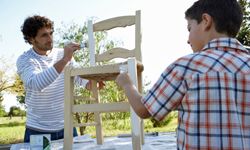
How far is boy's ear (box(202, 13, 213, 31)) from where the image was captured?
38.7 inches

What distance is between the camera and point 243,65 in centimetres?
94

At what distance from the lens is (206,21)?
38.9 inches

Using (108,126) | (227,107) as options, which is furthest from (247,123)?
(108,126)

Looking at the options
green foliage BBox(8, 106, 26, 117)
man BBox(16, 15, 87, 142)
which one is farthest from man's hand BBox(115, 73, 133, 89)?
green foliage BBox(8, 106, 26, 117)

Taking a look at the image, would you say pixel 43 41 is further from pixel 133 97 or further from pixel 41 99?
pixel 133 97

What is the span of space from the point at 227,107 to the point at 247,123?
8 centimetres

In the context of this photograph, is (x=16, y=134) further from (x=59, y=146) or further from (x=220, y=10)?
(x=220, y=10)

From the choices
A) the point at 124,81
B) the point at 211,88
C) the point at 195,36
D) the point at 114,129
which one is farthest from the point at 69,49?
the point at 114,129

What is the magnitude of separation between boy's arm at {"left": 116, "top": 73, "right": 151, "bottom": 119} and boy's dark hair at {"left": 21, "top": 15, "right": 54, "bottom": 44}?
1.44 m

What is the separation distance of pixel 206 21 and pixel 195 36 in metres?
0.05

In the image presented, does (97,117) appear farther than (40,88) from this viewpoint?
Yes

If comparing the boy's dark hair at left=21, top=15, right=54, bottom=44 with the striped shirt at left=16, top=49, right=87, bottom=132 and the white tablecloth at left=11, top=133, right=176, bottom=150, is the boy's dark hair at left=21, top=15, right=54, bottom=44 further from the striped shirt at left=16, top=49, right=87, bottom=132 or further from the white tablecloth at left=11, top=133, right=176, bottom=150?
the white tablecloth at left=11, top=133, right=176, bottom=150

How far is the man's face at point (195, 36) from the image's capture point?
101 centimetres

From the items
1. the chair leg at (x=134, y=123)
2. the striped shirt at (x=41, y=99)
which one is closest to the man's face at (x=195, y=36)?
the chair leg at (x=134, y=123)
